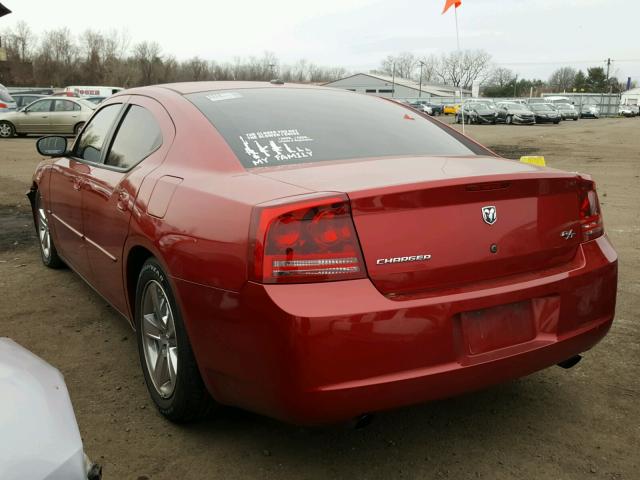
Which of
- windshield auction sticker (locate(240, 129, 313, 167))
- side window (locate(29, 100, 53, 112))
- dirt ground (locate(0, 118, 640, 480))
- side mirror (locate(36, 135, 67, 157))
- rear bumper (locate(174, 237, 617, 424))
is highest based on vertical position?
side window (locate(29, 100, 53, 112))

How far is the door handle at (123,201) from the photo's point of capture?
3.17 meters

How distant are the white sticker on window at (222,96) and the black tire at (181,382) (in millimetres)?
925

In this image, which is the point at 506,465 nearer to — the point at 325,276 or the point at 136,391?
the point at 325,276

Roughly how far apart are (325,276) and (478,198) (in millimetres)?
669

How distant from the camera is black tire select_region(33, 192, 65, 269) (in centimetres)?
533

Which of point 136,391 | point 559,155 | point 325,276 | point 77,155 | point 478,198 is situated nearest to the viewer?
point 325,276

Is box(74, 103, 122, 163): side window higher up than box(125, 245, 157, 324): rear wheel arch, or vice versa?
box(74, 103, 122, 163): side window

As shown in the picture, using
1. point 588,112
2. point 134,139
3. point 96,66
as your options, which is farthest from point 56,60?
point 134,139

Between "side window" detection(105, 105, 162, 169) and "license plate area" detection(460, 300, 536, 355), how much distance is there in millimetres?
1791

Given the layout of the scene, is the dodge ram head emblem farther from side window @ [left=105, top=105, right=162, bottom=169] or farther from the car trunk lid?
side window @ [left=105, top=105, right=162, bottom=169]

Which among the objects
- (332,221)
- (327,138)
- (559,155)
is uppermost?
(327,138)

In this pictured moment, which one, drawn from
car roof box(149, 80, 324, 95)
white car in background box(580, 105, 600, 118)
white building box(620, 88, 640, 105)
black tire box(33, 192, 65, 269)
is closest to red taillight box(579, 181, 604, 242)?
car roof box(149, 80, 324, 95)

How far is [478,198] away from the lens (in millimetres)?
2402

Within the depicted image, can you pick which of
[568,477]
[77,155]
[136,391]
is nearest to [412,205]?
[568,477]
